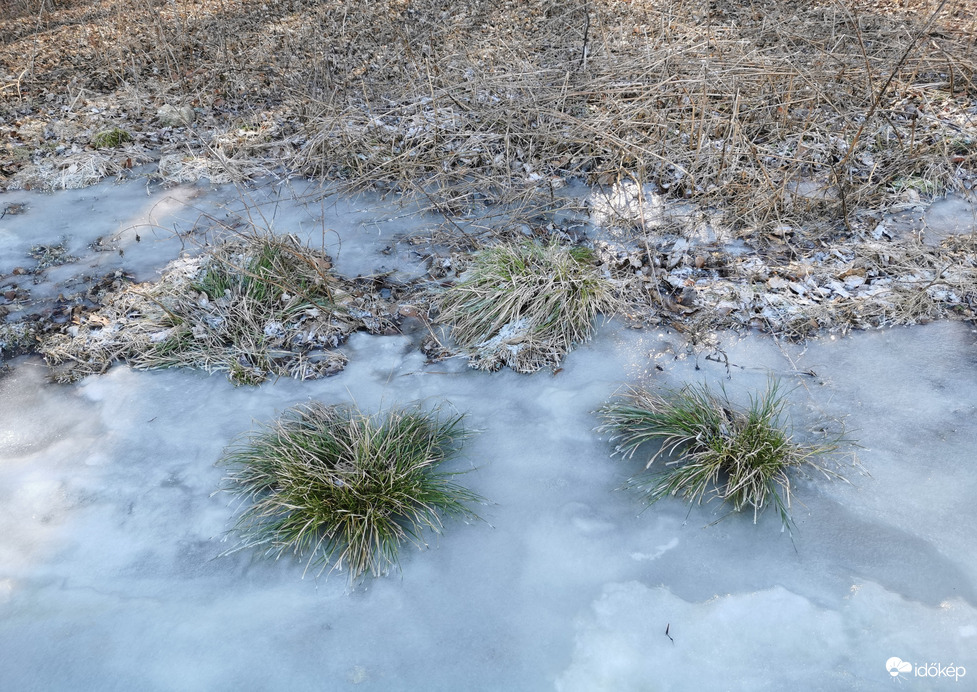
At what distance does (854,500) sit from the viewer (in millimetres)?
2861

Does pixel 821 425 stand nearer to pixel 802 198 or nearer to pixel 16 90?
pixel 802 198

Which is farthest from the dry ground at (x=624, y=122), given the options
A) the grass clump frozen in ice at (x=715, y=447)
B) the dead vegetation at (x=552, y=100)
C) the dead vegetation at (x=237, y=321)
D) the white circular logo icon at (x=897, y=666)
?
the white circular logo icon at (x=897, y=666)

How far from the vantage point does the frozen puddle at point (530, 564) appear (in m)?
2.41

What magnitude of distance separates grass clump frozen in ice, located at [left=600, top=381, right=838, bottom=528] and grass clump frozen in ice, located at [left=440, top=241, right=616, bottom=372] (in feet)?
2.10

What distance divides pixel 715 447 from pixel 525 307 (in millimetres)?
1462

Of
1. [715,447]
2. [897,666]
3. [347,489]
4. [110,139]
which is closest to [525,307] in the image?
[715,447]

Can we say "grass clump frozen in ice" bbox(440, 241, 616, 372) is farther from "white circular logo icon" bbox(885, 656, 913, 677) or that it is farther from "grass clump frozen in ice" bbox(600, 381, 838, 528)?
"white circular logo icon" bbox(885, 656, 913, 677)

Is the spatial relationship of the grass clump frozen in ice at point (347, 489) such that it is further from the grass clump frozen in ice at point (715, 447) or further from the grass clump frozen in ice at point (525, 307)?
the grass clump frozen in ice at point (715, 447)

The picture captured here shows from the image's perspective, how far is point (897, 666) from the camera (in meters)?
2.30

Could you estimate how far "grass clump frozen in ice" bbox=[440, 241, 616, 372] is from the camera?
3742mm

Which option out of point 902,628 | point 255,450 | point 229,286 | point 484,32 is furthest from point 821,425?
point 484,32

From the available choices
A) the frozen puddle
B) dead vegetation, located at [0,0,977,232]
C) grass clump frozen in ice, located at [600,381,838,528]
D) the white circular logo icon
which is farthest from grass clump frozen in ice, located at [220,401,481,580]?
dead vegetation, located at [0,0,977,232]

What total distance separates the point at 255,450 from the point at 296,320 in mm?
1150

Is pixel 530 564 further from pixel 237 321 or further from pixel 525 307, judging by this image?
pixel 237 321
